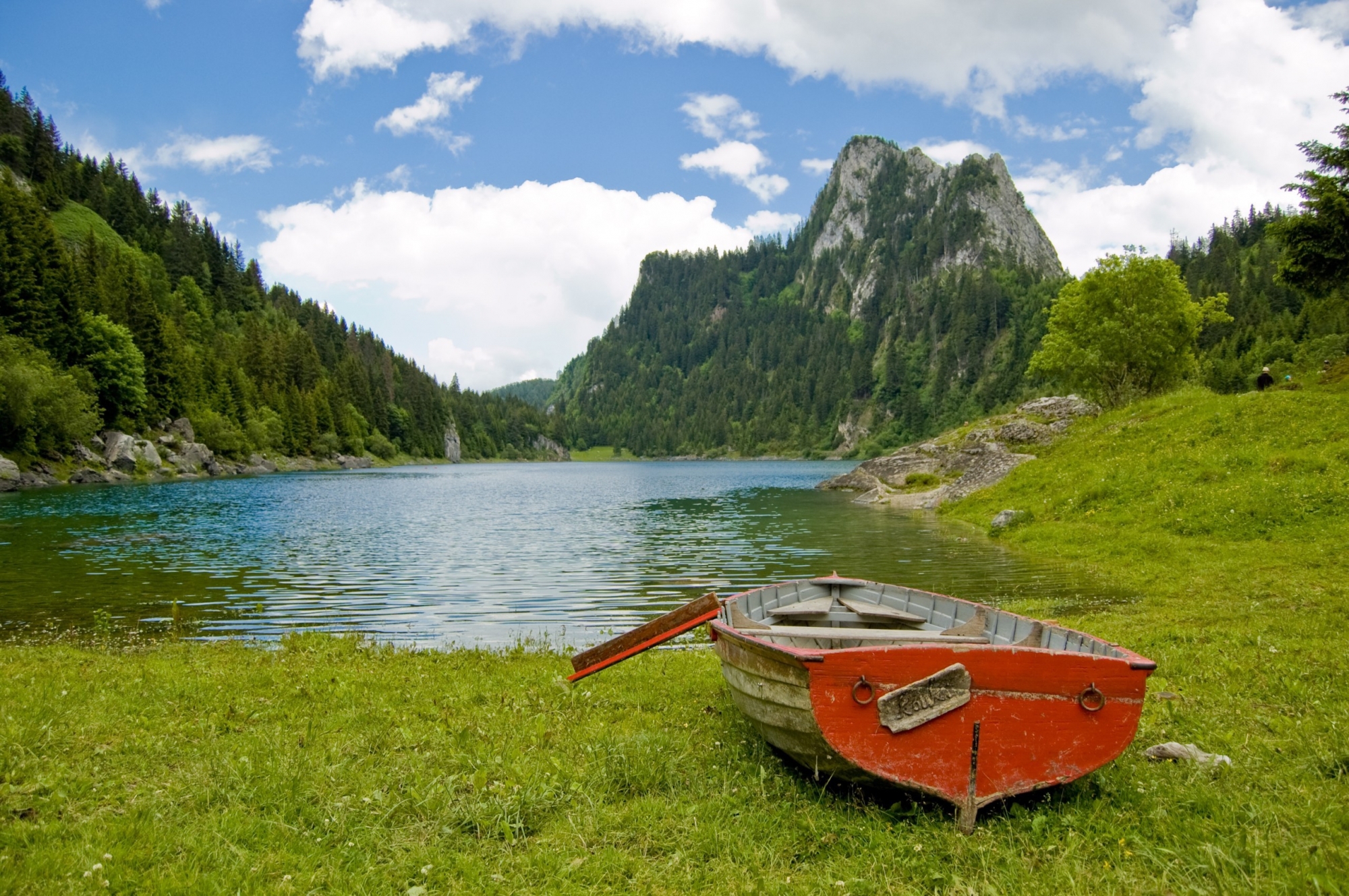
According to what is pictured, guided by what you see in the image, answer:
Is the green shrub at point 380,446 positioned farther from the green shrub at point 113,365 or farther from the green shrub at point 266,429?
the green shrub at point 113,365

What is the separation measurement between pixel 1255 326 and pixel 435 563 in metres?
155

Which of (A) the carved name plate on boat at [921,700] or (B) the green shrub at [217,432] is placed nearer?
(A) the carved name plate on boat at [921,700]

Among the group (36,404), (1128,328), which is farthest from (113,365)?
(1128,328)

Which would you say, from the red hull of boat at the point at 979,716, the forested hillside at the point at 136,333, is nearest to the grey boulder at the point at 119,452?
the forested hillside at the point at 136,333

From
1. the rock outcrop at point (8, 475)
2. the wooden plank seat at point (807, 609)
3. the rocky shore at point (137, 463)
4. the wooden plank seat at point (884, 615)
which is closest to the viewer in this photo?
the wooden plank seat at point (884, 615)

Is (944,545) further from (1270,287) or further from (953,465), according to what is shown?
(1270,287)

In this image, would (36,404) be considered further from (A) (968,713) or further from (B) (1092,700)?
(B) (1092,700)

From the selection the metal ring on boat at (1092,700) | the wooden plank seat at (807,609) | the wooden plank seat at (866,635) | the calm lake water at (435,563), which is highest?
the metal ring on boat at (1092,700)

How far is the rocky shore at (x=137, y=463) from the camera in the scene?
71000 millimetres

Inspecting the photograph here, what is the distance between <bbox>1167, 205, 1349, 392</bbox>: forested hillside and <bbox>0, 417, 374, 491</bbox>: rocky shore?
12162 cm

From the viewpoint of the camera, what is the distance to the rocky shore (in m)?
71.0

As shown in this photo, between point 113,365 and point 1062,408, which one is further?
point 113,365

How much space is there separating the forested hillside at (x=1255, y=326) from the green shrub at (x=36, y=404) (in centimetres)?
11989

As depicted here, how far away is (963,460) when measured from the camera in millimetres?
62125
